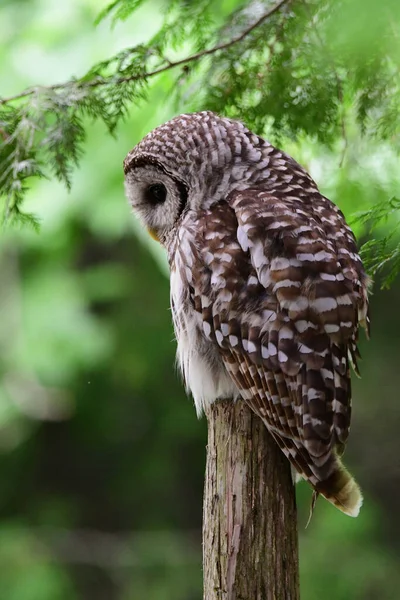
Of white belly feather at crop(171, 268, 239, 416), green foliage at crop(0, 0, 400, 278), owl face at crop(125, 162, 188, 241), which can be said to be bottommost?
white belly feather at crop(171, 268, 239, 416)

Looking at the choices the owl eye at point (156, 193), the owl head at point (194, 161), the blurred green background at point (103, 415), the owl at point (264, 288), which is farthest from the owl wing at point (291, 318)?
the blurred green background at point (103, 415)

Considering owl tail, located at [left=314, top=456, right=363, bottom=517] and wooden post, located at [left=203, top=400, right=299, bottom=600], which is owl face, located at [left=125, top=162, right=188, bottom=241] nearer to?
wooden post, located at [left=203, top=400, right=299, bottom=600]

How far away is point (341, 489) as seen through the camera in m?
2.38

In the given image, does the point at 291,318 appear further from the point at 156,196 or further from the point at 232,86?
the point at 232,86

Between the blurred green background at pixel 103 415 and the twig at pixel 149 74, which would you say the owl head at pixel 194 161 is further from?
the blurred green background at pixel 103 415

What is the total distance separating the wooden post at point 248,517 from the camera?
7.75 feet

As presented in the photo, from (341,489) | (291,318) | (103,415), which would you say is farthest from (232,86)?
(103,415)

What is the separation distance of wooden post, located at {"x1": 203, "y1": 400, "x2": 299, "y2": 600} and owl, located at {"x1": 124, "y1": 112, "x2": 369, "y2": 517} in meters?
0.09

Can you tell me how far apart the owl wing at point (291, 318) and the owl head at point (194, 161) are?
0.23 metres

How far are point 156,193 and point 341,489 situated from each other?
4.08ft

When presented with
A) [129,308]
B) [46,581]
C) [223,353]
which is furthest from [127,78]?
[46,581]

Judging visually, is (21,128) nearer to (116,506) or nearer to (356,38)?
(356,38)

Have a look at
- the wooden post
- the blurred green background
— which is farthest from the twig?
the blurred green background

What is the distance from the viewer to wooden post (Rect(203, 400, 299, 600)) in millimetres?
2361
